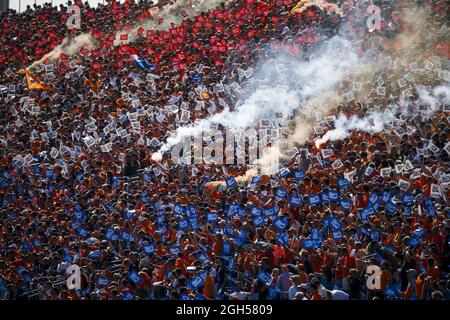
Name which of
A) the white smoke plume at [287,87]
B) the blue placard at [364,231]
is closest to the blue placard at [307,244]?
the blue placard at [364,231]

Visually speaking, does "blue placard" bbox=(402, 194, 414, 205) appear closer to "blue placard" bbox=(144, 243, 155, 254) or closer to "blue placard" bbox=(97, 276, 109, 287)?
"blue placard" bbox=(144, 243, 155, 254)

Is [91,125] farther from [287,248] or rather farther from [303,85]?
[287,248]

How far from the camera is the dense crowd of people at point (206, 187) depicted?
1648cm

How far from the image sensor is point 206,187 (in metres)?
22.1

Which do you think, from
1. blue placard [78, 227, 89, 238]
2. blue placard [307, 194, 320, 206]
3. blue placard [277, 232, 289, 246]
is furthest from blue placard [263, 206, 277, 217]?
blue placard [78, 227, 89, 238]

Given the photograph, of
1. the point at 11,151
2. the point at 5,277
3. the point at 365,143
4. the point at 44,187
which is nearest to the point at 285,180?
the point at 365,143

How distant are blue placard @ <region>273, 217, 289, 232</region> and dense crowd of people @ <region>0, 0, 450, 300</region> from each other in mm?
34

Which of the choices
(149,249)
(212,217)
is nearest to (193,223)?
(212,217)

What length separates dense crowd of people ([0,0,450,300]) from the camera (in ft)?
54.1

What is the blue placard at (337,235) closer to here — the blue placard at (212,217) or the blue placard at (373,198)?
the blue placard at (373,198)

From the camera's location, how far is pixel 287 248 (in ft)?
55.7

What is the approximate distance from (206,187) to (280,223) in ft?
14.7

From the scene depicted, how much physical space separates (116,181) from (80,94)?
712 cm

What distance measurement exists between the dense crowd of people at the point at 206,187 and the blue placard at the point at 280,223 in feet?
0.11
